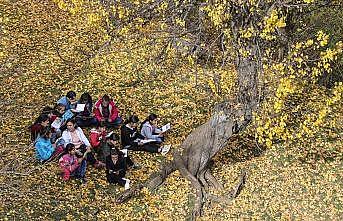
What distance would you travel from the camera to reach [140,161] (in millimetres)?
14609

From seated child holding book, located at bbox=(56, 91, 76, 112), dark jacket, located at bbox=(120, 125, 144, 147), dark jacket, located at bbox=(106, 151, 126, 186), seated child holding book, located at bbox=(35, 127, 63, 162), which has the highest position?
seated child holding book, located at bbox=(56, 91, 76, 112)

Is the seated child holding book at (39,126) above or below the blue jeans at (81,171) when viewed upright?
A: above

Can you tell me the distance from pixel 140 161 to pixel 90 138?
1504 mm

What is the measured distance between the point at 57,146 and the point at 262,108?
5.25 m

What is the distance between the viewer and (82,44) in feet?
67.4

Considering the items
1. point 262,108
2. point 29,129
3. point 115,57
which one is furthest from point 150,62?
point 262,108

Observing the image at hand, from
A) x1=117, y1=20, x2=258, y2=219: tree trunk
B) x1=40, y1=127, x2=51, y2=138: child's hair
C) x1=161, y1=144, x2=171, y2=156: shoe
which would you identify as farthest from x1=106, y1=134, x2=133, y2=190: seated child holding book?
x1=40, y1=127, x2=51, y2=138: child's hair

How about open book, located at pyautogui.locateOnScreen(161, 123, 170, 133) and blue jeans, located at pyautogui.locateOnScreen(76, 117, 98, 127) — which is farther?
blue jeans, located at pyautogui.locateOnScreen(76, 117, 98, 127)

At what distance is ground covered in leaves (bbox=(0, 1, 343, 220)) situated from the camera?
12797 mm

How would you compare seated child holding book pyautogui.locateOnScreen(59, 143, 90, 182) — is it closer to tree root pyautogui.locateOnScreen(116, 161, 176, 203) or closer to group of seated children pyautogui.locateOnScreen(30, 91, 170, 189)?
group of seated children pyautogui.locateOnScreen(30, 91, 170, 189)

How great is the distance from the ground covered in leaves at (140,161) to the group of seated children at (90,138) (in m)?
0.30

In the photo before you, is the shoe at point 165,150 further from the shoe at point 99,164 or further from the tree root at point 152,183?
the shoe at point 99,164

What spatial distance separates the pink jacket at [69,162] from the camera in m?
13.0

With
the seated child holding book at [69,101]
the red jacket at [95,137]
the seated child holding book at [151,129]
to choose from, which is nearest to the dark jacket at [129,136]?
the seated child holding book at [151,129]
